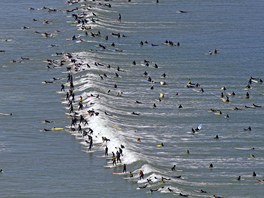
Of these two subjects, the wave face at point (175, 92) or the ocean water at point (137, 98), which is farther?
the wave face at point (175, 92)

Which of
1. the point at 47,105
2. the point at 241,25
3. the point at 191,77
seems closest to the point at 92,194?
the point at 47,105

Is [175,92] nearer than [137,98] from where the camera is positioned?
No

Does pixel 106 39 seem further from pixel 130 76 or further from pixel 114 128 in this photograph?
pixel 114 128

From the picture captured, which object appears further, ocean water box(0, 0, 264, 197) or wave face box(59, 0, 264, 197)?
wave face box(59, 0, 264, 197)
